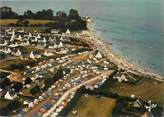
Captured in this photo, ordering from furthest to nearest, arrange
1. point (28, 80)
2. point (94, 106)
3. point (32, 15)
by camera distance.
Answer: point (32, 15) → point (28, 80) → point (94, 106)

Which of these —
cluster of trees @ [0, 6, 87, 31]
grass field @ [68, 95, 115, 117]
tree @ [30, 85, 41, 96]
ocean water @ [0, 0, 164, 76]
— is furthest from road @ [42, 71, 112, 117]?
cluster of trees @ [0, 6, 87, 31]

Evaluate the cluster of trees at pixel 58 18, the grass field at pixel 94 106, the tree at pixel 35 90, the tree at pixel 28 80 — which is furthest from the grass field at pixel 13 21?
the grass field at pixel 94 106

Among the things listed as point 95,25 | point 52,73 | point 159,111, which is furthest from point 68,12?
point 159,111

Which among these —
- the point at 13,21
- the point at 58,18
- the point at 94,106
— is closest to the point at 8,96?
the point at 94,106

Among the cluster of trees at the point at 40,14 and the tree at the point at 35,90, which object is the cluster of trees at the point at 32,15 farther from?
the tree at the point at 35,90

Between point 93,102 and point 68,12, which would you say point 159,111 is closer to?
point 93,102

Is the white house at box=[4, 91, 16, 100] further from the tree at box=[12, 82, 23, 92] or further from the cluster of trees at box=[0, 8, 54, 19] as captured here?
the cluster of trees at box=[0, 8, 54, 19]

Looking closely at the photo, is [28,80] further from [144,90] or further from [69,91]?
[144,90]
